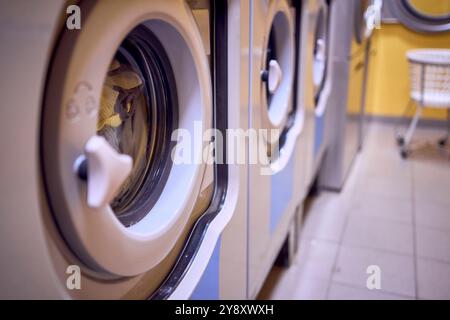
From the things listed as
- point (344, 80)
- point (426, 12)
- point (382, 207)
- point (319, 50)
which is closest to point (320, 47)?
point (319, 50)

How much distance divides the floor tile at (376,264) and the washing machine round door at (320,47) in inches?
25.8

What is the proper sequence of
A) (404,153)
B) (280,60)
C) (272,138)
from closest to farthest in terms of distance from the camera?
(272,138) < (280,60) < (404,153)

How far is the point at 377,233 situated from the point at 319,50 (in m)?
0.80

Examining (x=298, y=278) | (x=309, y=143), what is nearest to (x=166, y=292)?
(x=298, y=278)

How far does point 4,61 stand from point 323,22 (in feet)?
5.21

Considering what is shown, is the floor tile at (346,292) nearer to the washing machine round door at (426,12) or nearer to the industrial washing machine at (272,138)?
the industrial washing machine at (272,138)

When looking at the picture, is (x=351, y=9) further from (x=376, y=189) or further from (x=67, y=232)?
(x=67, y=232)

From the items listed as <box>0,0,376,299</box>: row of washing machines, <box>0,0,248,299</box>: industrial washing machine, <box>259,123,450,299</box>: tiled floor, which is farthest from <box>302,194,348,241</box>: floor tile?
<box>0,0,248,299</box>: industrial washing machine

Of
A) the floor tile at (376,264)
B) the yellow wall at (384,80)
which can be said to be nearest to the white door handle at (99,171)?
the floor tile at (376,264)

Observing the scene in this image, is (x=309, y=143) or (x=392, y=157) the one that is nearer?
(x=309, y=143)

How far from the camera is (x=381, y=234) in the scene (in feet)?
5.72

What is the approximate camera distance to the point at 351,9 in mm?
2000

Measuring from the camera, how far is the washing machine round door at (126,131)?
18.4 inches

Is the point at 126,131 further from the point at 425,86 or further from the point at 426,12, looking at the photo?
the point at 425,86
